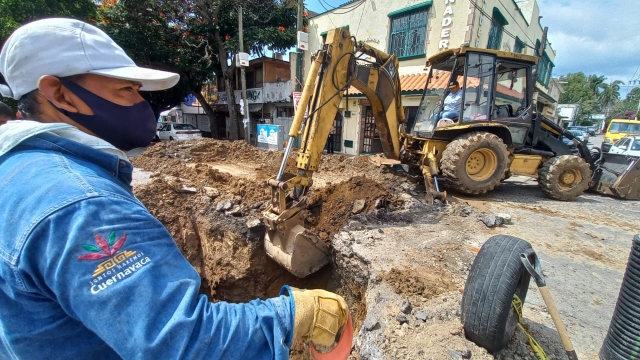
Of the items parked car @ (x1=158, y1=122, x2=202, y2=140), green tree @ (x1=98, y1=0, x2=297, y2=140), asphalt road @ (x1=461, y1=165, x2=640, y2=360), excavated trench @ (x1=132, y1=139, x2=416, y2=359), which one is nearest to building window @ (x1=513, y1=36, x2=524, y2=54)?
asphalt road @ (x1=461, y1=165, x2=640, y2=360)

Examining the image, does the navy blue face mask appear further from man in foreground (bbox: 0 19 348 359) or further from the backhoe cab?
the backhoe cab

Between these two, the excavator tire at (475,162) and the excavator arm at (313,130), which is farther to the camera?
the excavator tire at (475,162)

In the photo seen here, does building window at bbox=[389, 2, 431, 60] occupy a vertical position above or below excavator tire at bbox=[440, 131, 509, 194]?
above

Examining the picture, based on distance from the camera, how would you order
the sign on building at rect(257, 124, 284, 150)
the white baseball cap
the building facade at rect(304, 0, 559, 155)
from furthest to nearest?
the sign on building at rect(257, 124, 284, 150) < the building facade at rect(304, 0, 559, 155) < the white baseball cap

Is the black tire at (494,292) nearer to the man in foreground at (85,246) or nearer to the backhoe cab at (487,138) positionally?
the man in foreground at (85,246)

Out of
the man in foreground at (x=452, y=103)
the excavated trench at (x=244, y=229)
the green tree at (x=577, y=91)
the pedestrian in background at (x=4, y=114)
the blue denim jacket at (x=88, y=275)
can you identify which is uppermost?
the green tree at (x=577, y=91)

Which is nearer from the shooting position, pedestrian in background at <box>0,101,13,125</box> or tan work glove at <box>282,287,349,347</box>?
tan work glove at <box>282,287,349,347</box>

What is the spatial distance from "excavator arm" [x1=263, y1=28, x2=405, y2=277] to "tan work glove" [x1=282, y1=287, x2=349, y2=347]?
2380 mm

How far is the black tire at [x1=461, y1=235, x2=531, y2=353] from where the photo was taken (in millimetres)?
1889

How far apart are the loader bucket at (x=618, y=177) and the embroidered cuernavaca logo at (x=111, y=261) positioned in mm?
9537

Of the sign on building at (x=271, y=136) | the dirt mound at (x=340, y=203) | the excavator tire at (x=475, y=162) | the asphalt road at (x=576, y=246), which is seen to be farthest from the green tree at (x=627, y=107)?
the dirt mound at (x=340, y=203)

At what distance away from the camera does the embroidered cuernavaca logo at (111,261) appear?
2.17ft

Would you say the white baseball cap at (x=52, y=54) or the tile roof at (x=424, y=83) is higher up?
the tile roof at (x=424, y=83)

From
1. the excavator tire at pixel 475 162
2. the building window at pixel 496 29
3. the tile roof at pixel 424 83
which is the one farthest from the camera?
the building window at pixel 496 29
